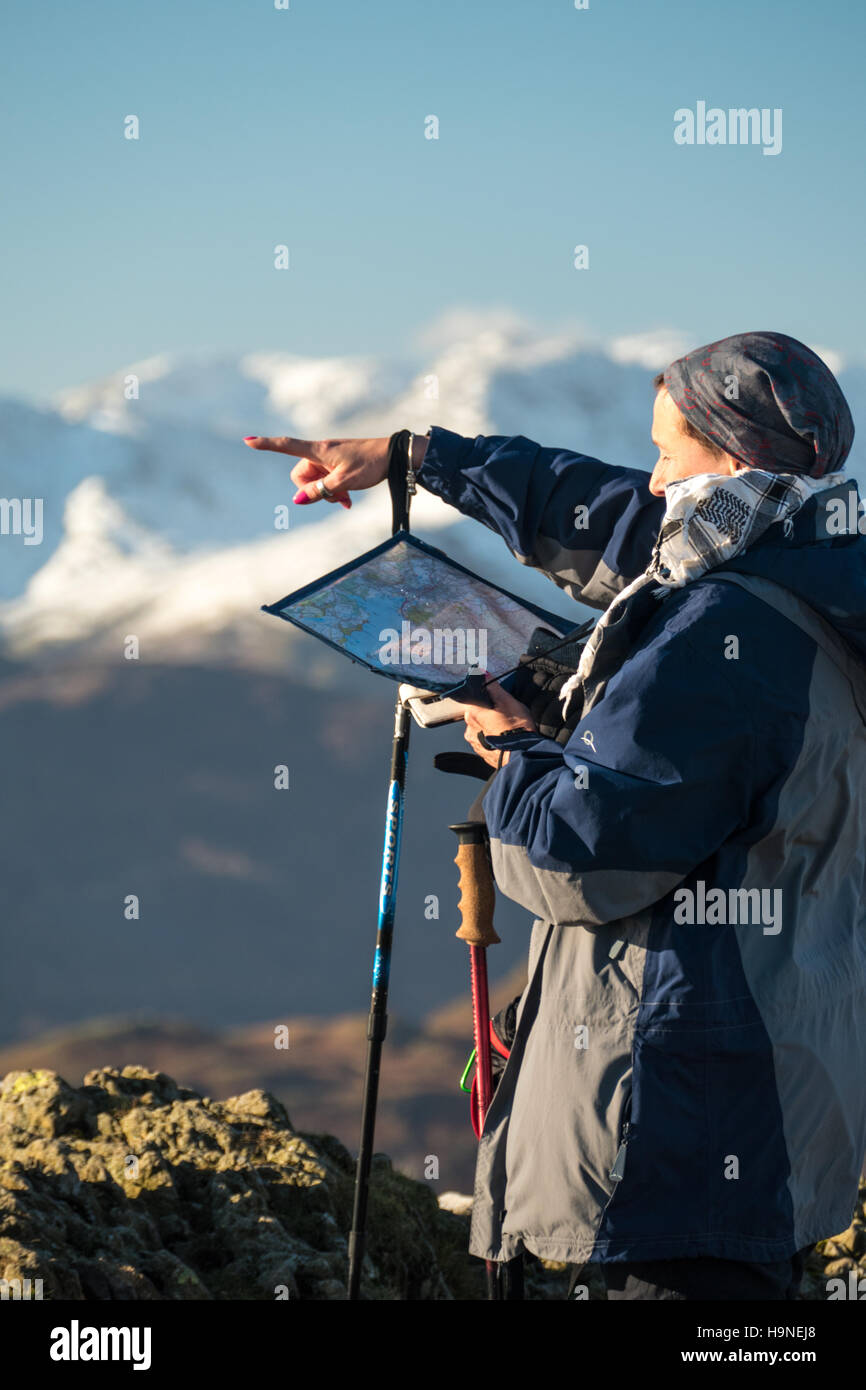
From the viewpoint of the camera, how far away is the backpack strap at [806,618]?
5.88 feet

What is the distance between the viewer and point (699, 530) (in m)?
1.81

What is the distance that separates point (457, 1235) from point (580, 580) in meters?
2.44

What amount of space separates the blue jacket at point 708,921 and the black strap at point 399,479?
0.85 metres

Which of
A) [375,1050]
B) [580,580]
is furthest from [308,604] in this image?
[375,1050]

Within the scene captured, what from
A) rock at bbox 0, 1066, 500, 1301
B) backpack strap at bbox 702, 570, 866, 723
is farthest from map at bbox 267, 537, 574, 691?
rock at bbox 0, 1066, 500, 1301

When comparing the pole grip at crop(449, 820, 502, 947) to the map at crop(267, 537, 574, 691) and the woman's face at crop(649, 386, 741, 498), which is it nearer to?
the map at crop(267, 537, 574, 691)

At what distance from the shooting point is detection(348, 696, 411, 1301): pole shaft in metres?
2.57

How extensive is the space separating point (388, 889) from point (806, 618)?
1.11 metres

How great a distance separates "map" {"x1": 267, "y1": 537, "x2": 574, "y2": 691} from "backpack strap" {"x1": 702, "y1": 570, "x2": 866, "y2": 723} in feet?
2.04

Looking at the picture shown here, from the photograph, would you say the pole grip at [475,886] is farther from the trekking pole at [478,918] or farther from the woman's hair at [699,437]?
the woman's hair at [699,437]

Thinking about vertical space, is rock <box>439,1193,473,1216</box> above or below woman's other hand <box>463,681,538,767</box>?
below

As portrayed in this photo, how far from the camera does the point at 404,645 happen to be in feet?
7.80

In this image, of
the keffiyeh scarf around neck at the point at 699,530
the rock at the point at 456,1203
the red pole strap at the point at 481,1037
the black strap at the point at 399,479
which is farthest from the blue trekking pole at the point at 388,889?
the rock at the point at 456,1203

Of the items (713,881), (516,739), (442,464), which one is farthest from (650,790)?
(442,464)
